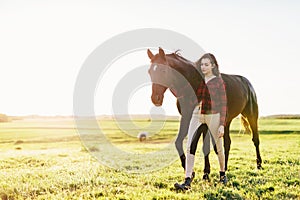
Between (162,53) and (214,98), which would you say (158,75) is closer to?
(162,53)

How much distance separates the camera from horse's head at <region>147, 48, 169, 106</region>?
6270 millimetres

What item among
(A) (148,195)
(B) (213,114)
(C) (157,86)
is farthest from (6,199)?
(B) (213,114)

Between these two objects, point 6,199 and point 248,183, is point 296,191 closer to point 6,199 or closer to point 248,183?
point 248,183

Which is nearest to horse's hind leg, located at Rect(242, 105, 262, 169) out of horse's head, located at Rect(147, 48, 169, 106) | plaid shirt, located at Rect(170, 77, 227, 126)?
plaid shirt, located at Rect(170, 77, 227, 126)

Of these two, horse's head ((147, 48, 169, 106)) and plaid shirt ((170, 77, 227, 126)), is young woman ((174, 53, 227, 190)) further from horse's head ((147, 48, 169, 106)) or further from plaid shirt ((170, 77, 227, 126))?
horse's head ((147, 48, 169, 106))

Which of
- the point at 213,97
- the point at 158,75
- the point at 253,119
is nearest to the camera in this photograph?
the point at 158,75

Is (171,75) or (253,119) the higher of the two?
(171,75)

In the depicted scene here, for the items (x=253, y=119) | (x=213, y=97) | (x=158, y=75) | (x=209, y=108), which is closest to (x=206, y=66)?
(x=213, y=97)

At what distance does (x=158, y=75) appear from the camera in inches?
248

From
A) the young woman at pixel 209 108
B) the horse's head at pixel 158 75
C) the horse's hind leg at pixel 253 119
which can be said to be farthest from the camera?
the horse's hind leg at pixel 253 119

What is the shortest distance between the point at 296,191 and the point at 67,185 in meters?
4.57

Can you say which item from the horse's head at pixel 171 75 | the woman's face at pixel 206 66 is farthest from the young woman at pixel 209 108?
the horse's head at pixel 171 75

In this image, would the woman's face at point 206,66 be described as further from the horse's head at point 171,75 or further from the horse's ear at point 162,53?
the horse's ear at point 162,53

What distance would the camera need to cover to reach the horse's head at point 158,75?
627cm
